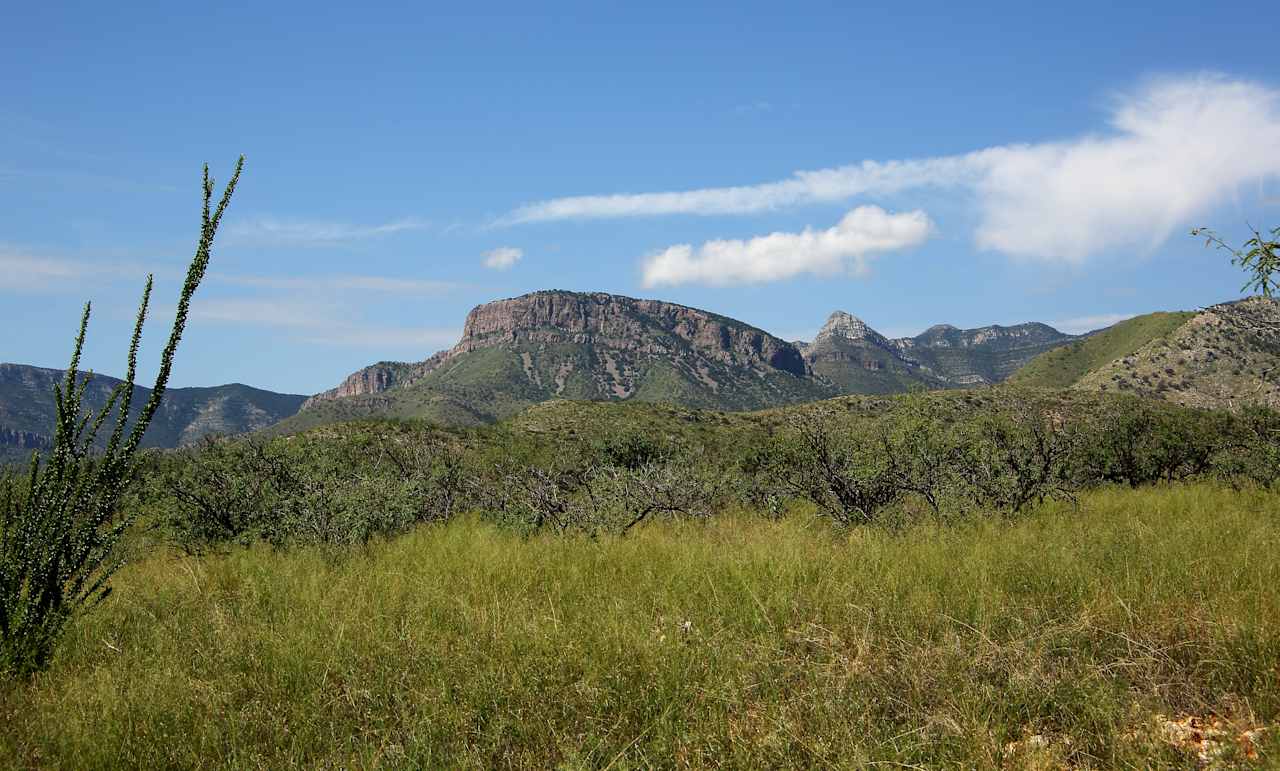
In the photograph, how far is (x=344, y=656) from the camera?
463cm

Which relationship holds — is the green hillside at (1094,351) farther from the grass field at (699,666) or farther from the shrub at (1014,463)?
the grass field at (699,666)

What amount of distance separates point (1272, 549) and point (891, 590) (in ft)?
11.6

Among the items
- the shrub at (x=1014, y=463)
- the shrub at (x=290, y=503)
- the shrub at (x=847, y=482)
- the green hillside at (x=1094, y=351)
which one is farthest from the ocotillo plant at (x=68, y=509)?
the green hillside at (x=1094, y=351)

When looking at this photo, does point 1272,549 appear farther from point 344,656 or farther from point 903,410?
point 903,410

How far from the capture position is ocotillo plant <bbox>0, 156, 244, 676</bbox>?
526cm

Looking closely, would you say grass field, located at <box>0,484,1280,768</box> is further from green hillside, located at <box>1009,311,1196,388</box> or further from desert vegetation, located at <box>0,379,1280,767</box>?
green hillside, located at <box>1009,311,1196,388</box>

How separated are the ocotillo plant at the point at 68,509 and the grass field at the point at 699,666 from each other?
297mm

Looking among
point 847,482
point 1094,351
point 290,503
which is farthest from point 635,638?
point 1094,351

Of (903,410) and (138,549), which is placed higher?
(903,410)

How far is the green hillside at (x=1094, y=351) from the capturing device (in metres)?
132

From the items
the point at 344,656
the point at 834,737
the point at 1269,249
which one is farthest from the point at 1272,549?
the point at 344,656

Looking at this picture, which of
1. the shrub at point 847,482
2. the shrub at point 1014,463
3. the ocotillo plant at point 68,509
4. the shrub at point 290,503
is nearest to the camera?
the ocotillo plant at point 68,509

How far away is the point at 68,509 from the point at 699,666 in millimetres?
5084

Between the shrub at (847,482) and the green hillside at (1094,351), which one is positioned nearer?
the shrub at (847,482)
